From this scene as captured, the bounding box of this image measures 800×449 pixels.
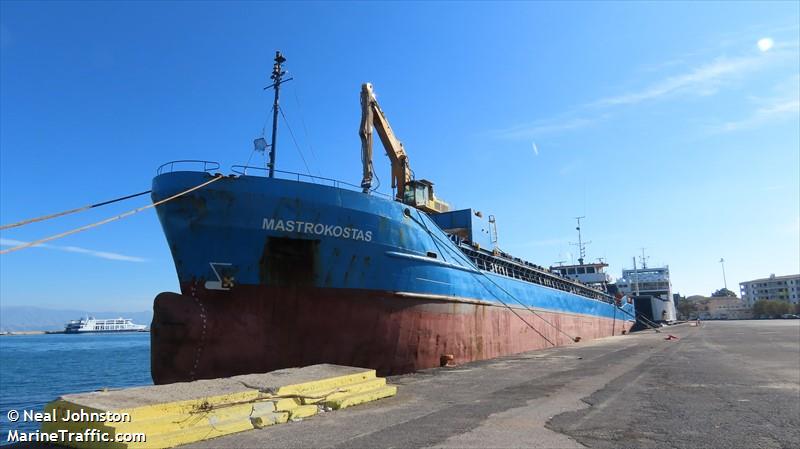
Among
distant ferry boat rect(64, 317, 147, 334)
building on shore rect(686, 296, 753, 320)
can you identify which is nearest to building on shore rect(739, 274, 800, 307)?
building on shore rect(686, 296, 753, 320)

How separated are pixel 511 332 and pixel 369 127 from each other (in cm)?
988

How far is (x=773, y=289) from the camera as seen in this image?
134500mm

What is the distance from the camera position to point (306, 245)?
11219 mm

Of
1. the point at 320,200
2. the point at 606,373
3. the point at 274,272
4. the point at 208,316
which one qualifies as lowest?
the point at 606,373

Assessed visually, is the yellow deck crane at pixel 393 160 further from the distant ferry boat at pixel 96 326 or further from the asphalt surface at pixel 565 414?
the distant ferry boat at pixel 96 326

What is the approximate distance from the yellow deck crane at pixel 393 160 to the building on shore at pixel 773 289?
151714mm

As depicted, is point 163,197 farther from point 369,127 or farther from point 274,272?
point 369,127

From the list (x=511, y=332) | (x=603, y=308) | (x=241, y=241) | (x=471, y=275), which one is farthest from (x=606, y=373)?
(x=603, y=308)

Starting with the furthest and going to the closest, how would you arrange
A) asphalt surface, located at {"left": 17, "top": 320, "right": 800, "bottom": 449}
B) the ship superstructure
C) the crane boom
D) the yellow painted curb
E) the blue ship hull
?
the ship superstructure
the crane boom
the blue ship hull
asphalt surface, located at {"left": 17, "top": 320, "right": 800, "bottom": 449}
the yellow painted curb

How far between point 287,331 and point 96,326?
457 feet

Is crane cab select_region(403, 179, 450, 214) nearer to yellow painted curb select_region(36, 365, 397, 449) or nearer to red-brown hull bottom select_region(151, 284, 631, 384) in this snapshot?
red-brown hull bottom select_region(151, 284, 631, 384)

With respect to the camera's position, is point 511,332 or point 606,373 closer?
point 606,373

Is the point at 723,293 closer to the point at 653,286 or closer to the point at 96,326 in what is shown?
the point at 653,286

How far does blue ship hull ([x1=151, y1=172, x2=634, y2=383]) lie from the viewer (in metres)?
10.3
